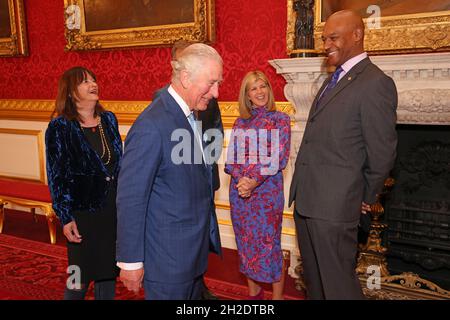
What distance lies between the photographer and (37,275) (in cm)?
409

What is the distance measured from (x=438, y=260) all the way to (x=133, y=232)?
308 cm

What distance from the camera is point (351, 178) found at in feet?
8.19

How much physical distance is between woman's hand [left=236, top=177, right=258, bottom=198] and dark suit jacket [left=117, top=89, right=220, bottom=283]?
1.13 m

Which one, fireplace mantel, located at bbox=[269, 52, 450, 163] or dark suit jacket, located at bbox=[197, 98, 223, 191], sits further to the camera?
fireplace mantel, located at bbox=[269, 52, 450, 163]

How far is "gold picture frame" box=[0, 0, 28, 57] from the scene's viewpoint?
5.98 metres

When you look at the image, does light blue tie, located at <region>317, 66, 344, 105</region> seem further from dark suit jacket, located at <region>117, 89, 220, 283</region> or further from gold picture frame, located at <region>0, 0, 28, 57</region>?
gold picture frame, located at <region>0, 0, 28, 57</region>

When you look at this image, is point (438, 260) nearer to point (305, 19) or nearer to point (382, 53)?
point (382, 53)

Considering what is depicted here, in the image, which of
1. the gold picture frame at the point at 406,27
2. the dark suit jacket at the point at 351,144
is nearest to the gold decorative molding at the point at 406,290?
the dark suit jacket at the point at 351,144

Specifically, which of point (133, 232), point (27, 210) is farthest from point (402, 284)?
point (27, 210)

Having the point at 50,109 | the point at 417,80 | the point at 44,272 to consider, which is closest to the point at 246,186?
the point at 417,80

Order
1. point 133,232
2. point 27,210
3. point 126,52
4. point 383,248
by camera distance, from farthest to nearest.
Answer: point 27,210 → point 126,52 → point 383,248 → point 133,232

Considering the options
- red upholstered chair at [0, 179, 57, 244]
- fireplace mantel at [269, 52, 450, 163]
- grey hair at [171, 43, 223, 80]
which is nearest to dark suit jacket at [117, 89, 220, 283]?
grey hair at [171, 43, 223, 80]

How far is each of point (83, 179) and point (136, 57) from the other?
115 inches

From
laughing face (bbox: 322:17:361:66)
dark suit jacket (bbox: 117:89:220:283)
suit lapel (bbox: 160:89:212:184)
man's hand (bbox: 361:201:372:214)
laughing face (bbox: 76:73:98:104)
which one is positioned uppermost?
laughing face (bbox: 322:17:361:66)
